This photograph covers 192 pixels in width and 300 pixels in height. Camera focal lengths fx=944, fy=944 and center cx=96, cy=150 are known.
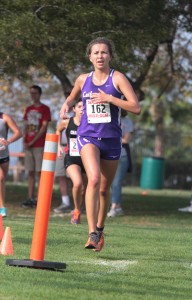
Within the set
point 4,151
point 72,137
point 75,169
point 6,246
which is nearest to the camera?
point 6,246

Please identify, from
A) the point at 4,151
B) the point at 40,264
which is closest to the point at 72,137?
the point at 4,151

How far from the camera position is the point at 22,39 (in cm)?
1794

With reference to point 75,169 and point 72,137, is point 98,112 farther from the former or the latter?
point 72,137

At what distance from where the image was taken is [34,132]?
20.0 metres

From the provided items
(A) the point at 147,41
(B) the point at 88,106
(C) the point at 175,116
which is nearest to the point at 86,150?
(B) the point at 88,106

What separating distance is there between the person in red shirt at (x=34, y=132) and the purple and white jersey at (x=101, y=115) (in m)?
9.76

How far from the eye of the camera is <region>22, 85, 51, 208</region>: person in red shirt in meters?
19.8

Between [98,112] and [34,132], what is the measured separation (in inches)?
414

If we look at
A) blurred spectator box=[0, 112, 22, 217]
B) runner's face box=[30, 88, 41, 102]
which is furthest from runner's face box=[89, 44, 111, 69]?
runner's face box=[30, 88, 41, 102]

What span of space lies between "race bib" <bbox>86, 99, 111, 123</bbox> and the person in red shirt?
9845 mm

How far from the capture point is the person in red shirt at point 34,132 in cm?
1981

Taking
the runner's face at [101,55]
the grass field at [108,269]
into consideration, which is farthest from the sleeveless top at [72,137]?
the runner's face at [101,55]

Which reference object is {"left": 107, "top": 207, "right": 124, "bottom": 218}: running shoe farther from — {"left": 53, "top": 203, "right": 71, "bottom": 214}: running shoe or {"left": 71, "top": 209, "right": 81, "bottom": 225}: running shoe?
{"left": 71, "top": 209, "right": 81, "bottom": 225}: running shoe

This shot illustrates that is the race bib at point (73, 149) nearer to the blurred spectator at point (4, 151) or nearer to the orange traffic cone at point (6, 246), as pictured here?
the blurred spectator at point (4, 151)
